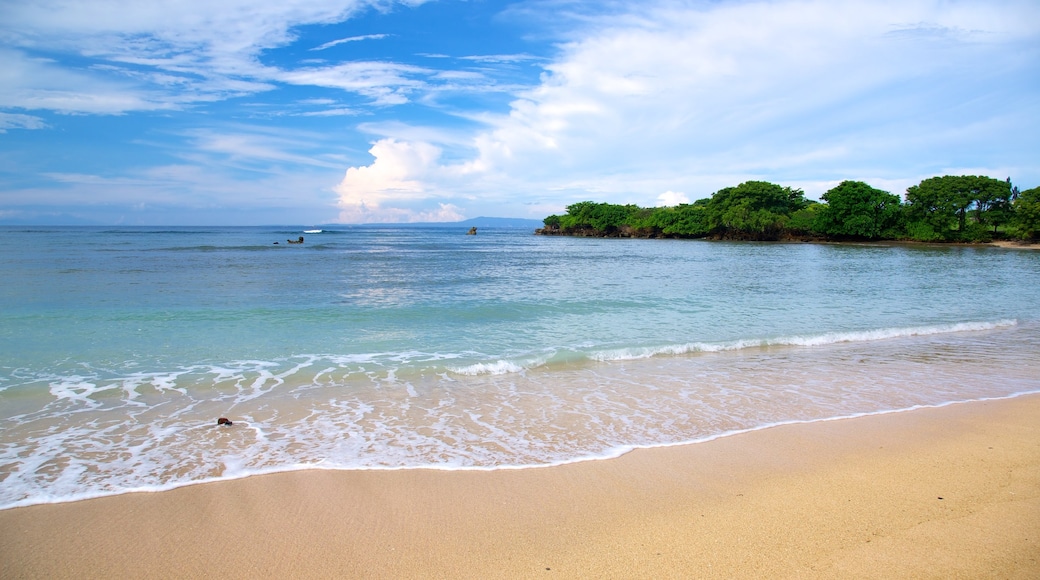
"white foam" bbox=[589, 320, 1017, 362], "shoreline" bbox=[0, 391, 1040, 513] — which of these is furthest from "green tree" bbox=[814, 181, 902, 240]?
"shoreline" bbox=[0, 391, 1040, 513]

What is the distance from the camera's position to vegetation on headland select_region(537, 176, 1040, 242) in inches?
2267

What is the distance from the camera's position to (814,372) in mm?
8648

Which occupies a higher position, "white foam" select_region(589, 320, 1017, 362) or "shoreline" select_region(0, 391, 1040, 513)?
"white foam" select_region(589, 320, 1017, 362)

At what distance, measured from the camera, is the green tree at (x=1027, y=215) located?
51625 mm

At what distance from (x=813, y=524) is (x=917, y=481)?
1.56m

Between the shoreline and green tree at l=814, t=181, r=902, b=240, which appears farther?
green tree at l=814, t=181, r=902, b=240

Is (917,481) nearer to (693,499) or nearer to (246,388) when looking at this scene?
(693,499)

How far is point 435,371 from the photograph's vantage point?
8578mm

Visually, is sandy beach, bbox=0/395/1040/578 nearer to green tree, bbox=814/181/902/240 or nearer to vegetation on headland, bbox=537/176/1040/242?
vegetation on headland, bbox=537/176/1040/242

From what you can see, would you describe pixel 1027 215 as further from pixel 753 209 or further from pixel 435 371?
pixel 435 371

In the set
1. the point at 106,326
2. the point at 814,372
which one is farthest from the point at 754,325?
the point at 106,326

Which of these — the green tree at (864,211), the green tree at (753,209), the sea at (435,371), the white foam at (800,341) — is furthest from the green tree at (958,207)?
→ the white foam at (800,341)

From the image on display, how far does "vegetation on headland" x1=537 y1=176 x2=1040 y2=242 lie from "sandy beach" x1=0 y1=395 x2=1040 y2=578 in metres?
68.3

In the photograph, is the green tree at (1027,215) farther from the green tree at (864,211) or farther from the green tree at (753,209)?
the green tree at (753,209)
